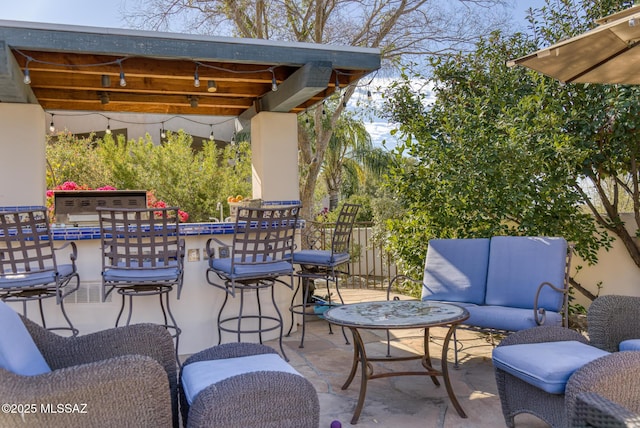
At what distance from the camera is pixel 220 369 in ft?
7.45

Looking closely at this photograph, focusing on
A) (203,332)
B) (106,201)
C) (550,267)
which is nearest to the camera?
(550,267)

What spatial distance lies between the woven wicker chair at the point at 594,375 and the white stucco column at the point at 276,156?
368cm

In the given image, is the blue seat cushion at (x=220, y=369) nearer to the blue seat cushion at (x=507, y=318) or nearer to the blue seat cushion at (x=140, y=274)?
the blue seat cushion at (x=140, y=274)

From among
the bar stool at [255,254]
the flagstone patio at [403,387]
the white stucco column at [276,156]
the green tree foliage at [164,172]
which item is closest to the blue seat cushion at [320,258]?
the bar stool at [255,254]

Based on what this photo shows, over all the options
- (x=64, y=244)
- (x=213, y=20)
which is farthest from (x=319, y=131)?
(x=64, y=244)

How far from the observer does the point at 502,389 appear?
2.75 meters

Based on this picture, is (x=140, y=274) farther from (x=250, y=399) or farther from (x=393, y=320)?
(x=250, y=399)

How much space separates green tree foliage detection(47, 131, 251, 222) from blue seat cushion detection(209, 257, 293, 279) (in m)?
5.40

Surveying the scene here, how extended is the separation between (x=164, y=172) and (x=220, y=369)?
784cm

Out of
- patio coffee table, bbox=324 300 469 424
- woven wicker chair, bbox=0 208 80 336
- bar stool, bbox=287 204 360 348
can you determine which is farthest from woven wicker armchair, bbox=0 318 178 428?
bar stool, bbox=287 204 360 348

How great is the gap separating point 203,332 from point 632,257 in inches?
169

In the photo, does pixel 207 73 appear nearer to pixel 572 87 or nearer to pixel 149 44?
pixel 149 44

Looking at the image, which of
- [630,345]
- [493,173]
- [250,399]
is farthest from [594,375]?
[493,173]

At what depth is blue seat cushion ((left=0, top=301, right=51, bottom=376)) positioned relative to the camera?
181cm
